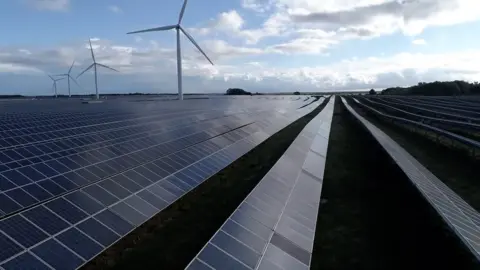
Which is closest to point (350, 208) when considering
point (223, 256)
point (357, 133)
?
point (223, 256)

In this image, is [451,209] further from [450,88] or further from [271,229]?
[450,88]

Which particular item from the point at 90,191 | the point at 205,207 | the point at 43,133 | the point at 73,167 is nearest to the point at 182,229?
the point at 205,207

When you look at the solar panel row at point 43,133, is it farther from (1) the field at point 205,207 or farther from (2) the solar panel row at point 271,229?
(2) the solar panel row at point 271,229

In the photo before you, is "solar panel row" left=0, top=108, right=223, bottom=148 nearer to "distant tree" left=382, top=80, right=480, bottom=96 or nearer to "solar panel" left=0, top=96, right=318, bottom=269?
"solar panel" left=0, top=96, right=318, bottom=269

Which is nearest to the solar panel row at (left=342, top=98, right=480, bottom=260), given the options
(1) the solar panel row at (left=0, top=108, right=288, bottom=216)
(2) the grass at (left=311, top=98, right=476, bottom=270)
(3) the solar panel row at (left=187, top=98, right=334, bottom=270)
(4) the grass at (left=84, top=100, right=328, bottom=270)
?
(2) the grass at (left=311, top=98, right=476, bottom=270)

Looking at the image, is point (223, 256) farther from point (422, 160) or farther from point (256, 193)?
point (422, 160)
